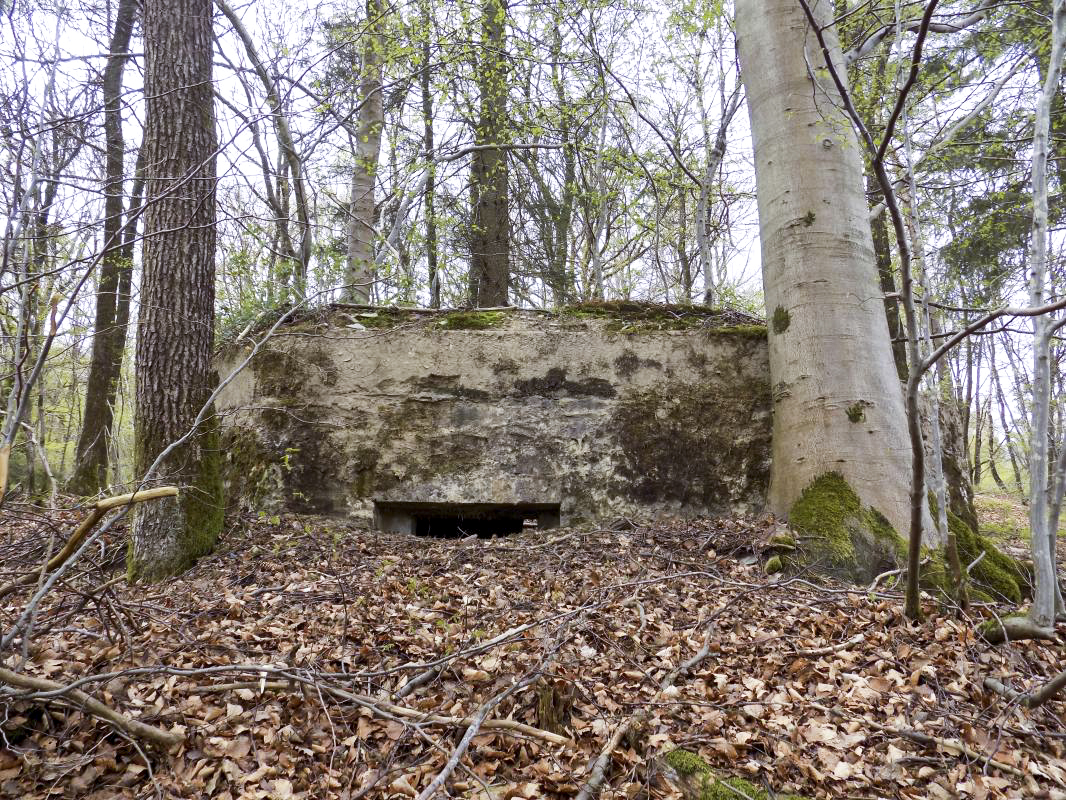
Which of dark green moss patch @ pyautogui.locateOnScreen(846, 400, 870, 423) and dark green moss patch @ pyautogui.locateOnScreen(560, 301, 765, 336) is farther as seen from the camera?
dark green moss patch @ pyautogui.locateOnScreen(560, 301, 765, 336)

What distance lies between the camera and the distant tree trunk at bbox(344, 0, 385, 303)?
7652 mm

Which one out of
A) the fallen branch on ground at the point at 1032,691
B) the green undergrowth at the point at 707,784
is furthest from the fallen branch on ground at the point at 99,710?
the fallen branch on ground at the point at 1032,691

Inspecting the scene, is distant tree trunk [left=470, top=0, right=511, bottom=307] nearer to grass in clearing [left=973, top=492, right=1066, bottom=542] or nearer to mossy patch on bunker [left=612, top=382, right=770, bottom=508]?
mossy patch on bunker [left=612, top=382, right=770, bottom=508]

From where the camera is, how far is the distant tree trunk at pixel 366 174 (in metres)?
7.65


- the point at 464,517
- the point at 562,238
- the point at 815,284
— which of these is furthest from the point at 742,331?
the point at 562,238

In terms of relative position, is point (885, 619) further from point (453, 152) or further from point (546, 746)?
point (453, 152)

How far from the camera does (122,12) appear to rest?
808 centimetres

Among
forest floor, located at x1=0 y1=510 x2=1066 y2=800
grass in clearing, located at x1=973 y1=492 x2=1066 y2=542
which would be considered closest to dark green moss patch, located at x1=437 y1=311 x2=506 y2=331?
forest floor, located at x1=0 y1=510 x2=1066 y2=800

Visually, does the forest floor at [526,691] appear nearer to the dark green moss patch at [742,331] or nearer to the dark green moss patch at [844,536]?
the dark green moss patch at [844,536]

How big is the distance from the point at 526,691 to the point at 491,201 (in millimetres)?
8183

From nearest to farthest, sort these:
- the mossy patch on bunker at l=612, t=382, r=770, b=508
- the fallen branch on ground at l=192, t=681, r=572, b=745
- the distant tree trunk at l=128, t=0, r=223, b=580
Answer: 1. the fallen branch on ground at l=192, t=681, r=572, b=745
2. the distant tree trunk at l=128, t=0, r=223, b=580
3. the mossy patch on bunker at l=612, t=382, r=770, b=508

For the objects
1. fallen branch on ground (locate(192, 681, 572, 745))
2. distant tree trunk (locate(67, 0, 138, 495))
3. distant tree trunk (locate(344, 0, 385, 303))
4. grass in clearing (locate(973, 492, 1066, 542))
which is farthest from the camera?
distant tree trunk (locate(67, 0, 138, 495))

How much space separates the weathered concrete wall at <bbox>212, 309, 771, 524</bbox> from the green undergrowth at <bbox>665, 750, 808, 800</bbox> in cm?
283

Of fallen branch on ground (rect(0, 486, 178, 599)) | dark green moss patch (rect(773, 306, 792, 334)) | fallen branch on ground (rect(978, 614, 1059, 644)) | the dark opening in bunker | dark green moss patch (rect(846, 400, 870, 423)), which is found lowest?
fallen branch on ground (rect(978, 614, 1059, 644))
